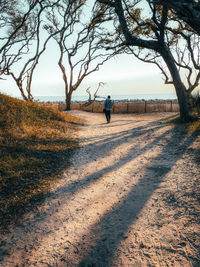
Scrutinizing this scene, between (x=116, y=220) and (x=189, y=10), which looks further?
(x=189, y=10)

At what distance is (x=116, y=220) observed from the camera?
3.09m

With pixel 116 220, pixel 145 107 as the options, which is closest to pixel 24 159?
pixel 116 220

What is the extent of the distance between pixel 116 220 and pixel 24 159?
3.16 metres

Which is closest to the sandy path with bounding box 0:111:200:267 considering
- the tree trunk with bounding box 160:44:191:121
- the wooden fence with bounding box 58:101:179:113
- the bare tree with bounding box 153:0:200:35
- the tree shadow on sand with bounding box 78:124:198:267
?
the tree shadow on sand with bounding box 78:124:198:267

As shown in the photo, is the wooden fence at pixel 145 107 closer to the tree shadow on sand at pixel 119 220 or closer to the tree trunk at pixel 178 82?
the tree trunk at pixel 178 82

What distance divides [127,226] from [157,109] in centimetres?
2290

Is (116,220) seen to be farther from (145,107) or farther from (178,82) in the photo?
(145,107)

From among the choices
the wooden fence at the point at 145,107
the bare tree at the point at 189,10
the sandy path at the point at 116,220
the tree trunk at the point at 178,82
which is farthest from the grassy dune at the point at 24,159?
the wooden fence at the point at 145,107

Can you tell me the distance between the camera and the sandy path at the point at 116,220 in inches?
94.8

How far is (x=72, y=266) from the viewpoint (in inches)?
90.7

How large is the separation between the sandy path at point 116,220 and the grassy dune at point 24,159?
30cm

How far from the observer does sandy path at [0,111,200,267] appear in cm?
241

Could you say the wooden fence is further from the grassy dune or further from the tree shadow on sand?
the tree shadow on sand

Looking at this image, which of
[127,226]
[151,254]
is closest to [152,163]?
[127,226]
